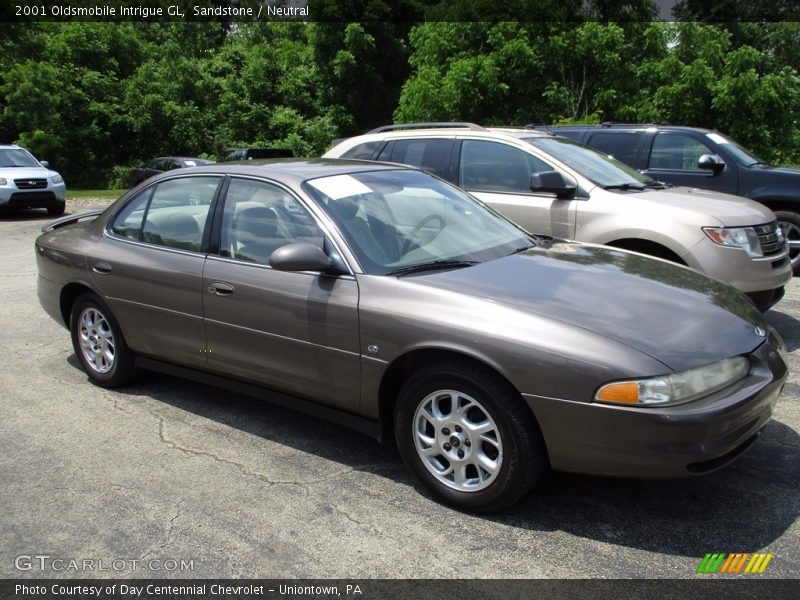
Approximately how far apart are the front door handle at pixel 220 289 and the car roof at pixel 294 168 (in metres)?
0.68

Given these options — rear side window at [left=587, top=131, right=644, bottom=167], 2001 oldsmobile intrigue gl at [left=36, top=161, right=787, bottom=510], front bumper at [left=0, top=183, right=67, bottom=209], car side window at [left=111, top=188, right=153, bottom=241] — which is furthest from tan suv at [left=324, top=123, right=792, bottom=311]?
front bumper at [left=0, top=183, right=67, bottom=209]

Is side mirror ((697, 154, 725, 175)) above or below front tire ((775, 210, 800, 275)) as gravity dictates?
above

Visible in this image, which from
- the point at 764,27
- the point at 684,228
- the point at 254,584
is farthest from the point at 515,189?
the point at 764,27

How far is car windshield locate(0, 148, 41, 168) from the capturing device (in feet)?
54.9

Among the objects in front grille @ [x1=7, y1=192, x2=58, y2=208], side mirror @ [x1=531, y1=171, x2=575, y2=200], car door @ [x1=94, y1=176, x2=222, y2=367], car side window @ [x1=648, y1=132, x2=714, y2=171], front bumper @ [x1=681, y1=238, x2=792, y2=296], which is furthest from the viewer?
front grille @ [x1=7, y1=192, x2=58, y2=208]

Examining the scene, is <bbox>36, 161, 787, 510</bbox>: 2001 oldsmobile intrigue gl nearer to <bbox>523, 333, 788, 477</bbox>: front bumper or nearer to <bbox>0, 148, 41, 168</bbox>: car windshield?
<bbox>523, 333, 788, 477</bbox>: front bumper

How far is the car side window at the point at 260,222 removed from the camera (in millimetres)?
4094

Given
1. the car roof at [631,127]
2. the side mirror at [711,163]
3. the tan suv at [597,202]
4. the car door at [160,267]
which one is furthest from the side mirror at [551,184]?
the car roof at [631,127]

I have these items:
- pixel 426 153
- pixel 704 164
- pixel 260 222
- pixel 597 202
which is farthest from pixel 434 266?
pixel 704 164

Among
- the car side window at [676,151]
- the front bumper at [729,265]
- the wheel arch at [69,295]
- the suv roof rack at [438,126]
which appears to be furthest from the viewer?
the car side window at [676,151]

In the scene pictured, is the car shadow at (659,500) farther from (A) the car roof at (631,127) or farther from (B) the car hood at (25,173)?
(B) the car hood at (25,173)

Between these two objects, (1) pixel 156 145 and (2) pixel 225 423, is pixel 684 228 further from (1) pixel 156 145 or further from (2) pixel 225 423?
(1) pixel 156 145

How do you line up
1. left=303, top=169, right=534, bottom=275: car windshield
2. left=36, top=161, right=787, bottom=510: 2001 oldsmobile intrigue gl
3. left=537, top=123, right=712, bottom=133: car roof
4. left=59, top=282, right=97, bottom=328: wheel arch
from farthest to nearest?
left=537, top=123, right=712, bottom=133: car roof
left=59, top=282, right=97, bottom=328: wheel arch
left=303, top=169, right=534, bottom=275: car windshield
left=36, top=161, right=787, bottom=510: 2001 oldsmobile intrigue gl

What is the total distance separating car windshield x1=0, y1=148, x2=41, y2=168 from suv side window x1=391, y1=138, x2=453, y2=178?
1281 cm
